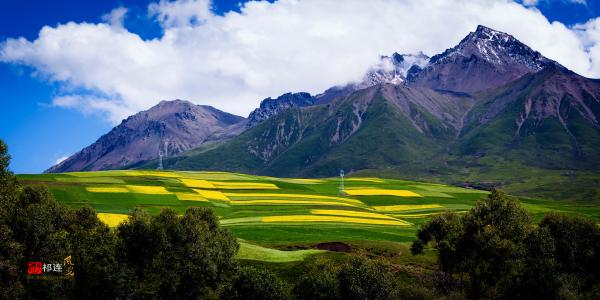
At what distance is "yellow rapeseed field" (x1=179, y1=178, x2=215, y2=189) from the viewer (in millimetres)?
176125

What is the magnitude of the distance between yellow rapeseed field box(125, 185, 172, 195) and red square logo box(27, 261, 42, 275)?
252 feet

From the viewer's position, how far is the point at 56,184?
14450 centimetres

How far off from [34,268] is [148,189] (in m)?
84.7

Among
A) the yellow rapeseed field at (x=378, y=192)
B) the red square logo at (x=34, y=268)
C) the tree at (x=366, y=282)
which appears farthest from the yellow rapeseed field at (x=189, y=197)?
the tree at (x=366, y=282)

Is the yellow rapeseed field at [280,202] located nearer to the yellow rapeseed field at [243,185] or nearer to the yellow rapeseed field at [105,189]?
the yellow rapeseed field at [243,185]

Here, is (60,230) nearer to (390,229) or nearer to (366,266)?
(366,266)

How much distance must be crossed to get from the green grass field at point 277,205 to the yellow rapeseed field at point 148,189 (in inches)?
11.5

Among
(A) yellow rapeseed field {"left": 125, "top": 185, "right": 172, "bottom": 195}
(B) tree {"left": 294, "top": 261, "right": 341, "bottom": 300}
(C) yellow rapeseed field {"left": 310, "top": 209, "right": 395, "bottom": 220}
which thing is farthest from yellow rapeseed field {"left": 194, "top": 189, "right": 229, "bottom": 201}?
(B) tree {"left": 294, "top": 261, "right": 341, "bottom": 300}

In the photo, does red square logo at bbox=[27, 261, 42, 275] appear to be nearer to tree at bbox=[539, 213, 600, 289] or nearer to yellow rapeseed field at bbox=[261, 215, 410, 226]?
yellow rapeseed field at bbox=[261, 215, 410, 226]

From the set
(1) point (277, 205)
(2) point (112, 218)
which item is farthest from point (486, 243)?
(1) point (277, 205)

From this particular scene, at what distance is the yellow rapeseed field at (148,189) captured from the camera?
151587 mm

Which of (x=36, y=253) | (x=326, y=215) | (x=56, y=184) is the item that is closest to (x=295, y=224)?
(x=326, y=215)

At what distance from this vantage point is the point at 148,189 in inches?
6171

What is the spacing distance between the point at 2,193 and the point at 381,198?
411 ft
